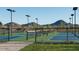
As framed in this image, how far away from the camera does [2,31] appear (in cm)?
704
